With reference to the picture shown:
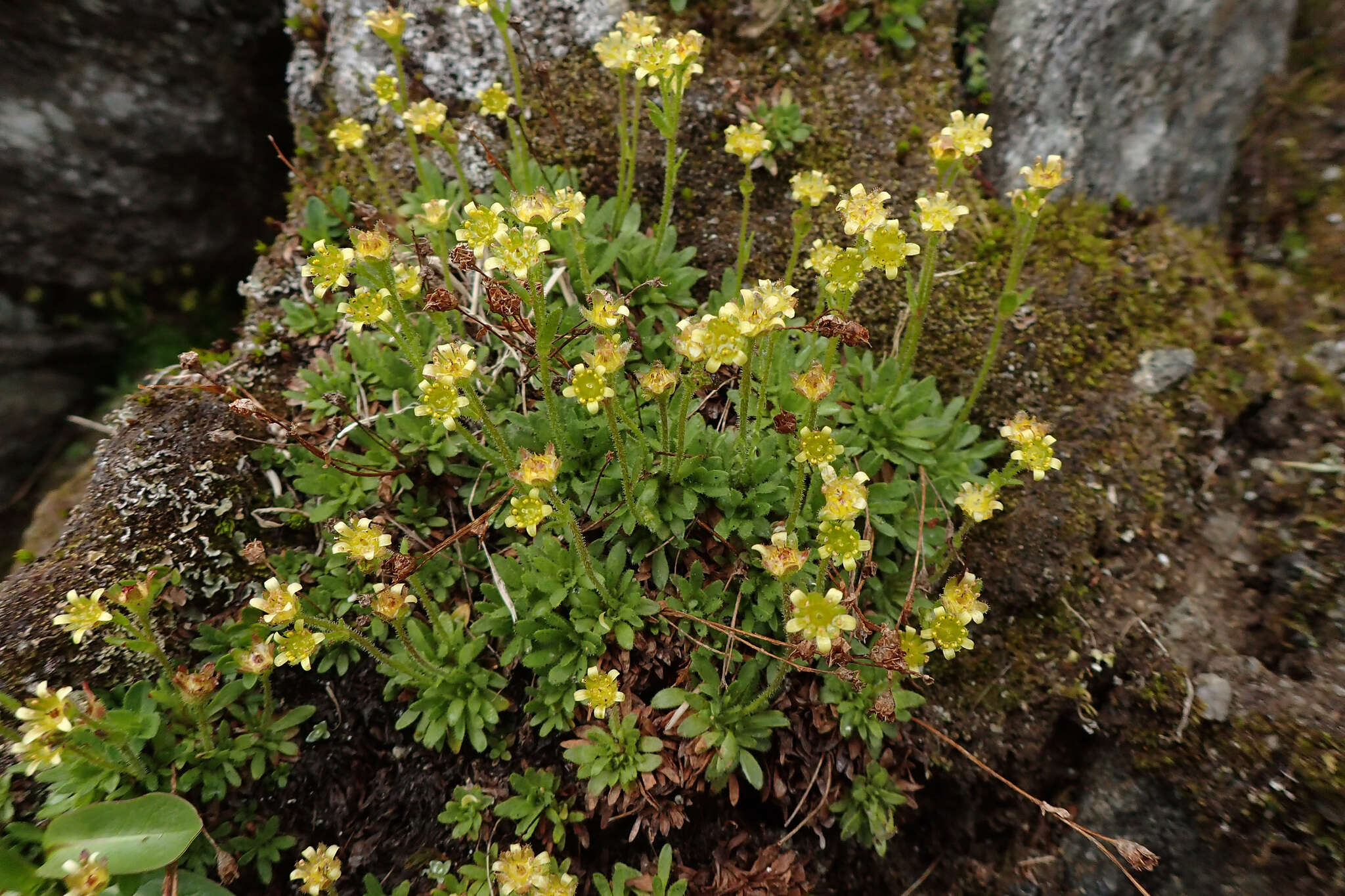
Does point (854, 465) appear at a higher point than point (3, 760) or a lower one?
higher

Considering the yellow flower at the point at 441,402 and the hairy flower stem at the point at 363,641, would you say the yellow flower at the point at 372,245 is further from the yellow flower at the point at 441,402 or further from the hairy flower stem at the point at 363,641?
the hairy flower stem at the point at 363,641

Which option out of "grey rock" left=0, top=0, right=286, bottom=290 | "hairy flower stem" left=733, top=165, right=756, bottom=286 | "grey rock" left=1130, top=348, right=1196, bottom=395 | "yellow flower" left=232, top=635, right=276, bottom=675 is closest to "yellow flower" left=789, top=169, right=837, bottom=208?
"hairy flower stem" left=733, top=165, right=756, bottom=286

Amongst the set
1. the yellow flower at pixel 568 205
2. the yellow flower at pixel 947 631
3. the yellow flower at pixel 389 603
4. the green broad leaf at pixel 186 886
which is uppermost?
the yellow flower at pixel 568 205

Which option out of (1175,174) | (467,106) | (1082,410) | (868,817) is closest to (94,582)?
(467,106)

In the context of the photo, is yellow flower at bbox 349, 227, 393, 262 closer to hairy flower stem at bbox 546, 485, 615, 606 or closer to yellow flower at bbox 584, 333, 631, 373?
yellow flower at bbox 584, 333, 631, 373

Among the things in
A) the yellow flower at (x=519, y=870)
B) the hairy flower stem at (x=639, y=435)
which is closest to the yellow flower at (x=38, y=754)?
the yellow flower at (x=519, y=870)

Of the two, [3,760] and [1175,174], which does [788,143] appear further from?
[3,760]
